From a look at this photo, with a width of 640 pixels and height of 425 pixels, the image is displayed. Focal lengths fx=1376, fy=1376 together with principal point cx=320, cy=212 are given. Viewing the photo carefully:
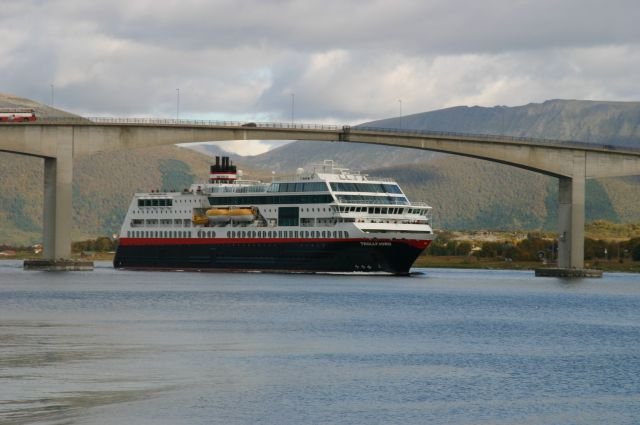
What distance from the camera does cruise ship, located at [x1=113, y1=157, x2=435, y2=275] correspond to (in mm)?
113875

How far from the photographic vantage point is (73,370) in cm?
4344

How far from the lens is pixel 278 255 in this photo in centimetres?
11925

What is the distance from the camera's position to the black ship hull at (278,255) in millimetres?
113781

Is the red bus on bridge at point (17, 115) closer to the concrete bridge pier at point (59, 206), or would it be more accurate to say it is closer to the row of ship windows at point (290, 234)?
the concrete bridge pier at point (59, 206)

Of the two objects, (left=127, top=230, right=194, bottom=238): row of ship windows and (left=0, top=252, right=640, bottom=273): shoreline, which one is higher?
(left=127, top=230, right=194, bottom=238): row of ship windows

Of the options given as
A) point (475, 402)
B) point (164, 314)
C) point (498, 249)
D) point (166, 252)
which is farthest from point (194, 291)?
point (498, 249)

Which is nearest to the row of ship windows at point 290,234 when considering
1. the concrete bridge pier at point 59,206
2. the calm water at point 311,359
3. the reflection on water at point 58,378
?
the concrete bridge pier at point 59,206

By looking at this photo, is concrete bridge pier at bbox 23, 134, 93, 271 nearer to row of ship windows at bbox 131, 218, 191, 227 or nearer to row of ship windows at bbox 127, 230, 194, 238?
row of ship windows at bbox 127, 230, 194, 238

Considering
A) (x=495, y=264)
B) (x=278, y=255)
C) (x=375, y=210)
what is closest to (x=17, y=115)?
(x=278, y=255)

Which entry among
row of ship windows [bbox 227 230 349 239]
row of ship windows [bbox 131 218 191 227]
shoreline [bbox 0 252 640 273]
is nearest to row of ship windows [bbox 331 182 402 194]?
row of ship windows [bbox 227 230 349 239]

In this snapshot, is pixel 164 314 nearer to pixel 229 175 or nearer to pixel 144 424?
pixel 144 424

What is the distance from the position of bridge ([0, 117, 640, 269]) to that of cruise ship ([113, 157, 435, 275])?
5.33m

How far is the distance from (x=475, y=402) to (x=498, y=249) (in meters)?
154

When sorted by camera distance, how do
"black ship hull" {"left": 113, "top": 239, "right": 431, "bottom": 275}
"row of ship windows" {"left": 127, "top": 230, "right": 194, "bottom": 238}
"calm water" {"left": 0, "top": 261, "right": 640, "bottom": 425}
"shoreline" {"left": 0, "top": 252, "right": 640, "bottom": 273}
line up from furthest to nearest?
"shoreline" {"left": 0, "top": 252, "right": 640, "bottom": 273} < "row of ship windows" {"left": 127, "top": 230, "right": 194, "bottom": 238} < "black ship hull" {"left": 113, "top": 239, "right": 431, "bottom": 275} < "calm water" {"left": 0, "top": 261, "right": 640, "bottom": 425}
